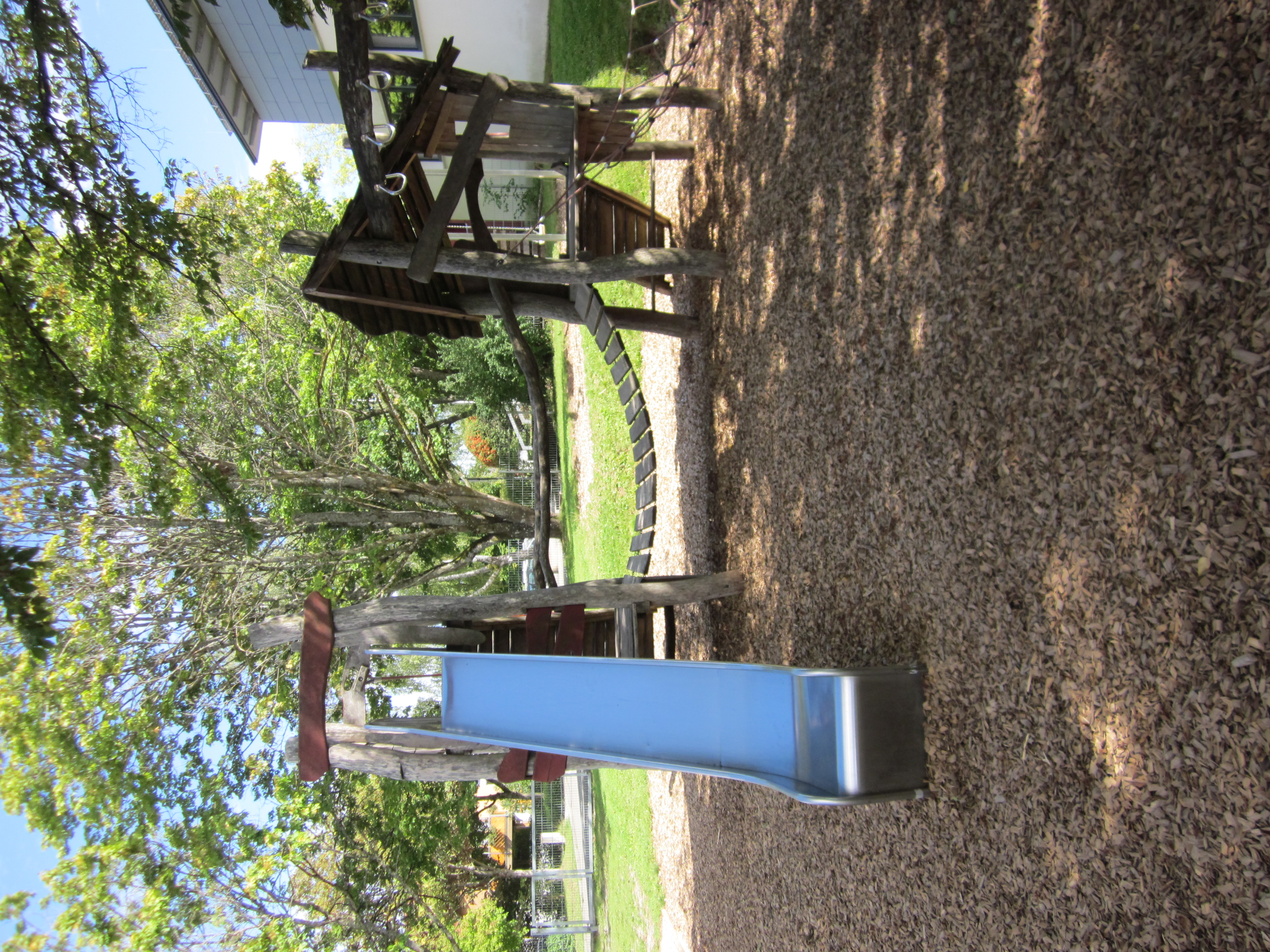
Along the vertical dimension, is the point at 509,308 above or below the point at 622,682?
above

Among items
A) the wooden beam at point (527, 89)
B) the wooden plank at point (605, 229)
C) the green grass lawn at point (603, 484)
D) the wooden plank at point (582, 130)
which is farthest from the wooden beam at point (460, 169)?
the green grass lawn at point (603, 484)

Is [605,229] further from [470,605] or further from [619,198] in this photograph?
[470,605]

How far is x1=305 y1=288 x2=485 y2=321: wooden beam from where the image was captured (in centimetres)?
590

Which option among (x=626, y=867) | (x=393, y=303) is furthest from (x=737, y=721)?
(x=626, y=867)

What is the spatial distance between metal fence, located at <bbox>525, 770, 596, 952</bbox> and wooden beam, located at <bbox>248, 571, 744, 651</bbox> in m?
12.3

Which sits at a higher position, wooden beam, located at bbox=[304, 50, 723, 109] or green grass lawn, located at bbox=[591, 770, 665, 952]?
wooden beam, located at bbox=[304, 50, 723, 109]

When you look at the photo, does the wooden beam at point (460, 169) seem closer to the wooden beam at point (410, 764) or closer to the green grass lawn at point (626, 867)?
the wooden beam at point (410, 764)

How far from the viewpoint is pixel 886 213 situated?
385 cm

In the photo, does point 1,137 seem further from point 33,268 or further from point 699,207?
point 699,207

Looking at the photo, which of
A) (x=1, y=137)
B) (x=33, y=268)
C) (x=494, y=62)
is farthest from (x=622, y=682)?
(x=494, y=62)

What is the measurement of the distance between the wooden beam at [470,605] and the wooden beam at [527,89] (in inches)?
132

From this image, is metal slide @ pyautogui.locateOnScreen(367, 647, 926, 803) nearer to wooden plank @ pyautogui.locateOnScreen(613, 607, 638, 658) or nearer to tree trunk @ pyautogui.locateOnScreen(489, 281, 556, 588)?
wooden plank @ pyautogui.locateOnScreen(613, 607, 638, 658)

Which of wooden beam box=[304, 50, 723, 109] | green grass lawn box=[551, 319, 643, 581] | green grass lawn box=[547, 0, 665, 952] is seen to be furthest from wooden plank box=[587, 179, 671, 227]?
green grass lawn box=[551, 319, 643, 581]

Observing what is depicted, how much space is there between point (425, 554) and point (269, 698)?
12.1 feet
